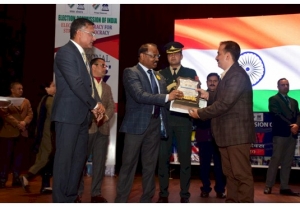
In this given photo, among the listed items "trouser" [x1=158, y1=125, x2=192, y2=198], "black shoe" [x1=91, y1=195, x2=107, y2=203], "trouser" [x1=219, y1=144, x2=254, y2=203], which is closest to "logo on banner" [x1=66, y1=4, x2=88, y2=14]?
"trouser" [x1=158, y1=125, x2=192, y2=198]

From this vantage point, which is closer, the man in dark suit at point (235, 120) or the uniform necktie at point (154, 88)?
the man in dark suit at point (235, 120)

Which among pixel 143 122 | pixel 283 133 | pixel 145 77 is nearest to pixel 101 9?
pixel 145 77

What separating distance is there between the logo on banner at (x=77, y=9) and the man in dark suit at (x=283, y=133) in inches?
128

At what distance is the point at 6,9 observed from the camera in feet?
25.8

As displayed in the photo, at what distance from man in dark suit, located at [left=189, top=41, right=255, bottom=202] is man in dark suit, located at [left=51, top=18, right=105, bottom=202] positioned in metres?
1.04

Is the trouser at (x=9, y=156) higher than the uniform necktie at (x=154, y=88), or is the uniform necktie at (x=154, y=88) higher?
the uniform necktie at (x=154, y=88)

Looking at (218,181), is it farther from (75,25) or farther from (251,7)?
(251,7)

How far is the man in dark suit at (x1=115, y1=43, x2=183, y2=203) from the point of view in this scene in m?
3.88

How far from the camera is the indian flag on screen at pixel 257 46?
23.7 ft

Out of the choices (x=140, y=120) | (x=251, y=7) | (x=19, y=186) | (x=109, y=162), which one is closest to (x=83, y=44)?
(x=140, y=120)

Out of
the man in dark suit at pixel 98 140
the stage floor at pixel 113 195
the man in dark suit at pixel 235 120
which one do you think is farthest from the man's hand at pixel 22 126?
the man in dark suit at pixel 235 120

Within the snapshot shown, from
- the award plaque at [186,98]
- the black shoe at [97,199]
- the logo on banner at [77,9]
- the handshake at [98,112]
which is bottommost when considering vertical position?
the black shoe at [97,199]

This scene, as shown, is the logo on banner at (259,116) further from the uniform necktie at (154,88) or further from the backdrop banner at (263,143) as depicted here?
the uniform necktie at (154,88)

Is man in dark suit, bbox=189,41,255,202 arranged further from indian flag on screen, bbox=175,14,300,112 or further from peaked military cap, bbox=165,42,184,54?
indian flag on screen, bbox=175,14,300,112
